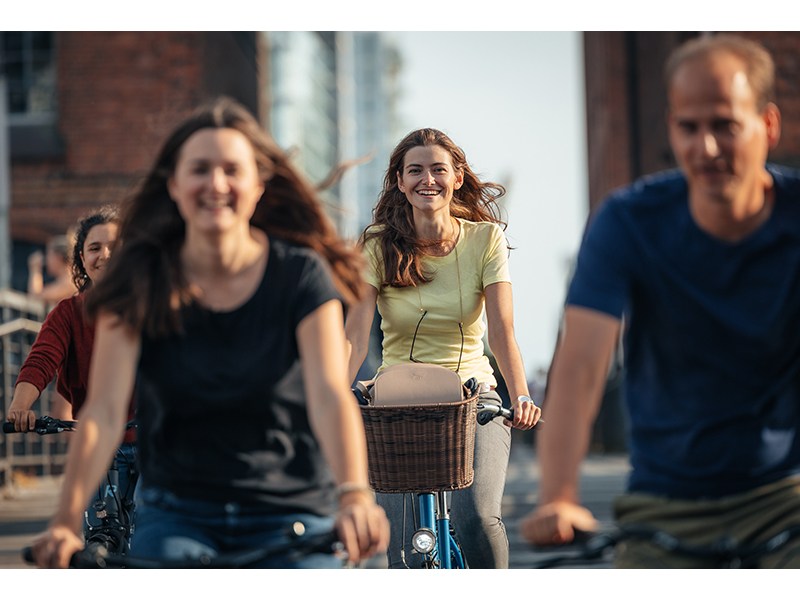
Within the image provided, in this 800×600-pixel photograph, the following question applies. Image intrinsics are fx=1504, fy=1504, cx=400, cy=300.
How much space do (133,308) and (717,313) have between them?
1330mm

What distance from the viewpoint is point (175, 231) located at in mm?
3779

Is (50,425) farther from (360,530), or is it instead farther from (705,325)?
(705,325)

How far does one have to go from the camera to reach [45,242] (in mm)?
20203

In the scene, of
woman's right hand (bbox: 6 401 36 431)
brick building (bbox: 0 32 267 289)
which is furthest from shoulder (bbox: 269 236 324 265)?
brick building (bbox: 0 32 267 289)

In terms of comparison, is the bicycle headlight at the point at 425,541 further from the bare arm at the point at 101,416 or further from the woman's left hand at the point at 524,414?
the bare arm at the point at 101,416

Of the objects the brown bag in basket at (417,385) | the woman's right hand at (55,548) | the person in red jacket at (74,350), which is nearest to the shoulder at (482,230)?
the brown bag in basket at (417,385)

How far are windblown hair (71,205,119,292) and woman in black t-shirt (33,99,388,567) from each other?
258 cm

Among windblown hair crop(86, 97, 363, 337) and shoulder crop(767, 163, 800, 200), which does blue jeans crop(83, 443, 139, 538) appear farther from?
shoulder crop(767, 163, 800, 200)

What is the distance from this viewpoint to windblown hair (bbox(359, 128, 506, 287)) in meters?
5.61

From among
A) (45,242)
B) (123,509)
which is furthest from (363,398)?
(45,242)

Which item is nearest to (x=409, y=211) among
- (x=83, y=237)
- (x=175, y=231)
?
(x=83, y=237)
